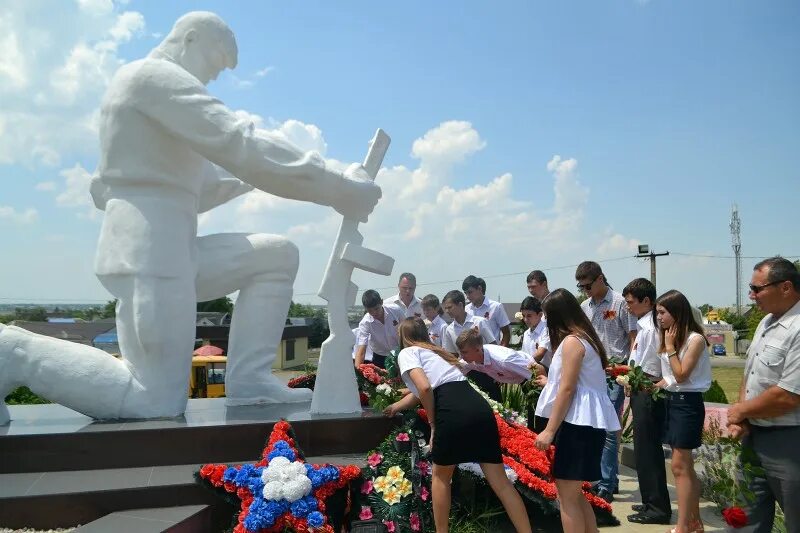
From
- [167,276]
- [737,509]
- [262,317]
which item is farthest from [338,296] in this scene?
[737,509]

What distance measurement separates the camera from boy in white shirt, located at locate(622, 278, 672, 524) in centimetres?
437

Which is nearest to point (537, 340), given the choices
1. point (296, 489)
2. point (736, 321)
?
point (296, 489)

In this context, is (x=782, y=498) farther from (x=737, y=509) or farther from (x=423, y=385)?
(x=423, y=385)

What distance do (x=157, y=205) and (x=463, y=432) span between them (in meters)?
2.63

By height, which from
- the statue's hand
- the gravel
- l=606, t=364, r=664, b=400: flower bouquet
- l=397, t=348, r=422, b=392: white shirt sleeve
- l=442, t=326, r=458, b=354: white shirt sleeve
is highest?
the statue's hand

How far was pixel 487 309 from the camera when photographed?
7.15 meters

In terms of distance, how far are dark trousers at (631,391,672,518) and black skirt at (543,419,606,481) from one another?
4.41 feet

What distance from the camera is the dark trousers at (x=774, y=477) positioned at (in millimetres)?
2793

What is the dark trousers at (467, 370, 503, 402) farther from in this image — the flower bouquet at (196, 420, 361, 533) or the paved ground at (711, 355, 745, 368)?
the paved ground at (711, 355, 745, 368)

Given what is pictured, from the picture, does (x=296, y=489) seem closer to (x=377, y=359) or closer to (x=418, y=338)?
(x=418, y=338)

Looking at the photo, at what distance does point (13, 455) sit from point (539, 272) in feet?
15.4

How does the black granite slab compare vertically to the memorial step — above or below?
above

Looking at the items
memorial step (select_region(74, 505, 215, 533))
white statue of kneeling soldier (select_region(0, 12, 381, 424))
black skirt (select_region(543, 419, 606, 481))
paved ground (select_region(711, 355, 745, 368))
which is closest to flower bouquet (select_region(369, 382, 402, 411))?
white statue of kneeling soldier (select_region(0, 12, 381, 424))

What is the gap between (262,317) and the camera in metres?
4.84
